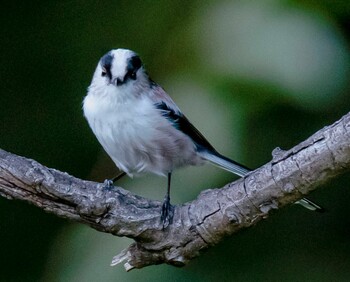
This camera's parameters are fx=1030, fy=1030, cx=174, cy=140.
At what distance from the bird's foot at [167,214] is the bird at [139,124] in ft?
0.68

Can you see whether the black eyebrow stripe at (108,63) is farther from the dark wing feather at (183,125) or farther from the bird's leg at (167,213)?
the bird's leg at (167,213)

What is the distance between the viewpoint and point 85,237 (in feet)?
8.21

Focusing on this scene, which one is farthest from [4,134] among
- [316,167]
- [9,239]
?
[316,167]

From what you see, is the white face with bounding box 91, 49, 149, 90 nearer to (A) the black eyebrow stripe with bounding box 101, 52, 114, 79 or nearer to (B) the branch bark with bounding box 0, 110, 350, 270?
(A) the black eyebrow stripe with bounding box 101, 52, 114, 79

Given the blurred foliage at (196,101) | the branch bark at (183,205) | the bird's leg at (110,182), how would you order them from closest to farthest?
1. the branch bark at (183,205)
2. the bird's leg at (110,182)
3. the blurred foliage at (196,101)

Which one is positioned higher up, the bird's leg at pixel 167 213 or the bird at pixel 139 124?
the bird at pixel 139 124

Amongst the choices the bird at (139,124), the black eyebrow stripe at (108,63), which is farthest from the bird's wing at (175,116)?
the black eyebrow stripe at (108,63)

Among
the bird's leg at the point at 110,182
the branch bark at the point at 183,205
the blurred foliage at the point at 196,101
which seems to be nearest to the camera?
A: the branch bark at the point at 183,205

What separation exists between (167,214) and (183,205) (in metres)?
0.07

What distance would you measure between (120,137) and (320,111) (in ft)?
1.57

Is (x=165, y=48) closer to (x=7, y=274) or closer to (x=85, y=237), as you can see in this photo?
(x=85, y=237)

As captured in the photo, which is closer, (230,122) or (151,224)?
(151,224)

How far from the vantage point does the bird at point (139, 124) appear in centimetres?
238

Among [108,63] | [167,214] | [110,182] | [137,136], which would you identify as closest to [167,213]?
[167,214]
